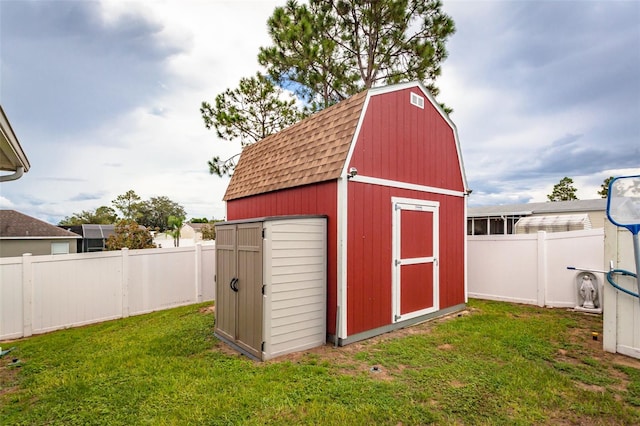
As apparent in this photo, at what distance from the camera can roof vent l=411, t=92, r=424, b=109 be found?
212 inches

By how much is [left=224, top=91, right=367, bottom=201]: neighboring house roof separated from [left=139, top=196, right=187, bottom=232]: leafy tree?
4664cm

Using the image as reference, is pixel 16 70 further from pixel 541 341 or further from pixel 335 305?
pixel 541 341

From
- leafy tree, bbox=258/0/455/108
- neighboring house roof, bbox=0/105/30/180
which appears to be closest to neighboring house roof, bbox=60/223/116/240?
leafy tree, bbox=258/0/455/108

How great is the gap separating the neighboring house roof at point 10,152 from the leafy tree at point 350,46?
7365 mm

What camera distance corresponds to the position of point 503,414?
2523 mm

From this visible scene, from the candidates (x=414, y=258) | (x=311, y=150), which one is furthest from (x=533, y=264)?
(x=311, y=150)

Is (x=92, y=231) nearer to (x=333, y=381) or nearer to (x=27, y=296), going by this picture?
(x=27, y=296)

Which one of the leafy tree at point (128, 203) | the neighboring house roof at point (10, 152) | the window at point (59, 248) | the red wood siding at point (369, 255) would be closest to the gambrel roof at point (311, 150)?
the red wood siding at point (369, 255)

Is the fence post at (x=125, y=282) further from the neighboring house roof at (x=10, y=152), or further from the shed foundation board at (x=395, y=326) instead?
the shed foundation board at (x=395, y=326)

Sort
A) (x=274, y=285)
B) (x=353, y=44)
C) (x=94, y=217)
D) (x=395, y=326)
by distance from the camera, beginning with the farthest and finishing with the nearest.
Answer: (x=94, y=217)
(x=353, y=44)
(x=395, y=326)
(x=274, y=285)

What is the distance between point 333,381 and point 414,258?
2.83 meters

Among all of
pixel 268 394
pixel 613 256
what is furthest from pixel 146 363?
pixel 613 256

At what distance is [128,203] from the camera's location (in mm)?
36969

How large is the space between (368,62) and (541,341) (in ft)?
29.7
